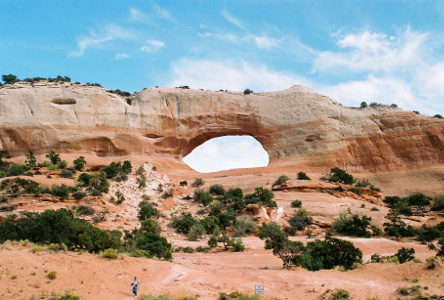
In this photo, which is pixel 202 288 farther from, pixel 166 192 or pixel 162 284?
pixel 166 192

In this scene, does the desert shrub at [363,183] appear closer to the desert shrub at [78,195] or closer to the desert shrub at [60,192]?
the desert shrub at [78,195]

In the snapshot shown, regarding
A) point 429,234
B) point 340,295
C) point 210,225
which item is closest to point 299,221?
Answer: point 210,225

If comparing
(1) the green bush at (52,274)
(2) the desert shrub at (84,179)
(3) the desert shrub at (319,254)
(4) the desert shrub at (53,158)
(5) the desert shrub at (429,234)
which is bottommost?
(1) the green bush at (52,274)

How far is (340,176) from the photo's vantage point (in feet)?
145

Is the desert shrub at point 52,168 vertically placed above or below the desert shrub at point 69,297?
above

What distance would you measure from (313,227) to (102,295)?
19365mm

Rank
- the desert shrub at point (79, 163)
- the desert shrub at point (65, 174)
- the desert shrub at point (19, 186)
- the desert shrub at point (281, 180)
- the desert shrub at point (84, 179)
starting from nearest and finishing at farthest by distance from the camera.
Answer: the desert shrub at point (19, 186)
the desert shrub at point (84, 179)
the desert shrub at point (65, 174)
the desert shrub at point (281, 180)
the desert shrub at point (79, 163)

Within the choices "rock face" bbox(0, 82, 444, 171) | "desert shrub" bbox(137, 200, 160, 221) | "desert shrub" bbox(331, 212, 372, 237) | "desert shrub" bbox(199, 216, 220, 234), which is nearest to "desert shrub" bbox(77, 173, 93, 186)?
"desert shrub" bbox(137, 200, 160, 221)

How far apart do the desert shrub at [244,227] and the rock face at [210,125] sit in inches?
710

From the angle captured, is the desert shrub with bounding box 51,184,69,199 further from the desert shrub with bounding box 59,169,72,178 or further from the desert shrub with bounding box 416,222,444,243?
the desert shrub with bounding box 416,222,444,243

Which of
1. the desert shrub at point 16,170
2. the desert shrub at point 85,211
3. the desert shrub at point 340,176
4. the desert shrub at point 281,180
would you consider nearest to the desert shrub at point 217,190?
the desert shrub at point 281,180

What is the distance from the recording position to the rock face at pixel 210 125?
4881cm

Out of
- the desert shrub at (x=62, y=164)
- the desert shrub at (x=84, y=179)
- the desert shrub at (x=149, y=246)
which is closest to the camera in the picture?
the desert shrub at (x=149, y=246)

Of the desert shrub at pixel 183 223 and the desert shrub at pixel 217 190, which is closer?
the desert shrub at pixel 183 223
